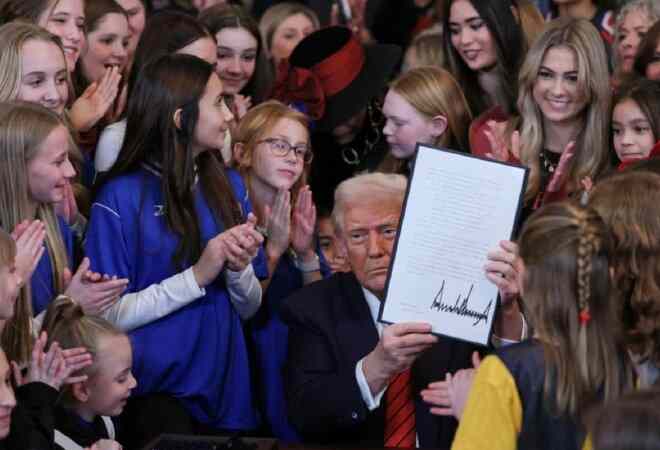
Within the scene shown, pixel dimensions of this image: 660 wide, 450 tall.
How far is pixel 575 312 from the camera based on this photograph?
302 centimetres

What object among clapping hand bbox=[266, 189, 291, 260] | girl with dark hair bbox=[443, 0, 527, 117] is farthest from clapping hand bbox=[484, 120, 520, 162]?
clapping hand bbox=[266, 189, 291, 260]

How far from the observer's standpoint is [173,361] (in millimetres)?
4465

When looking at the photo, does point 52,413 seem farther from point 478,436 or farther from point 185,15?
point 185,15

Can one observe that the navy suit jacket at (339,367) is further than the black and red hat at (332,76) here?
No

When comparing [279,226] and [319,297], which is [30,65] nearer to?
[279,226]

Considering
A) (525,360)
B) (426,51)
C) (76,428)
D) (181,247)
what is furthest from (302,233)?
(525,360)

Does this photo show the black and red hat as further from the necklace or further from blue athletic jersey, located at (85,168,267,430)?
blue athletic jersey, located at (85,168,267,430)

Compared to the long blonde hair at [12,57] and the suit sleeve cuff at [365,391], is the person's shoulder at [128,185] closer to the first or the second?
the long blonde hair at [12,57]

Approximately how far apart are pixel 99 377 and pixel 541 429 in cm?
154

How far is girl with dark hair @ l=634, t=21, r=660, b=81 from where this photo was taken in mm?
5477

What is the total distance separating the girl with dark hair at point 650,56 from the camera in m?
5.48

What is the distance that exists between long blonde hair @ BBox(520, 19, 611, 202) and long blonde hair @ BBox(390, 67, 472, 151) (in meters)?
0.23

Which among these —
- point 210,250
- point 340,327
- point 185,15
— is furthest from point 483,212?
point 185,15
